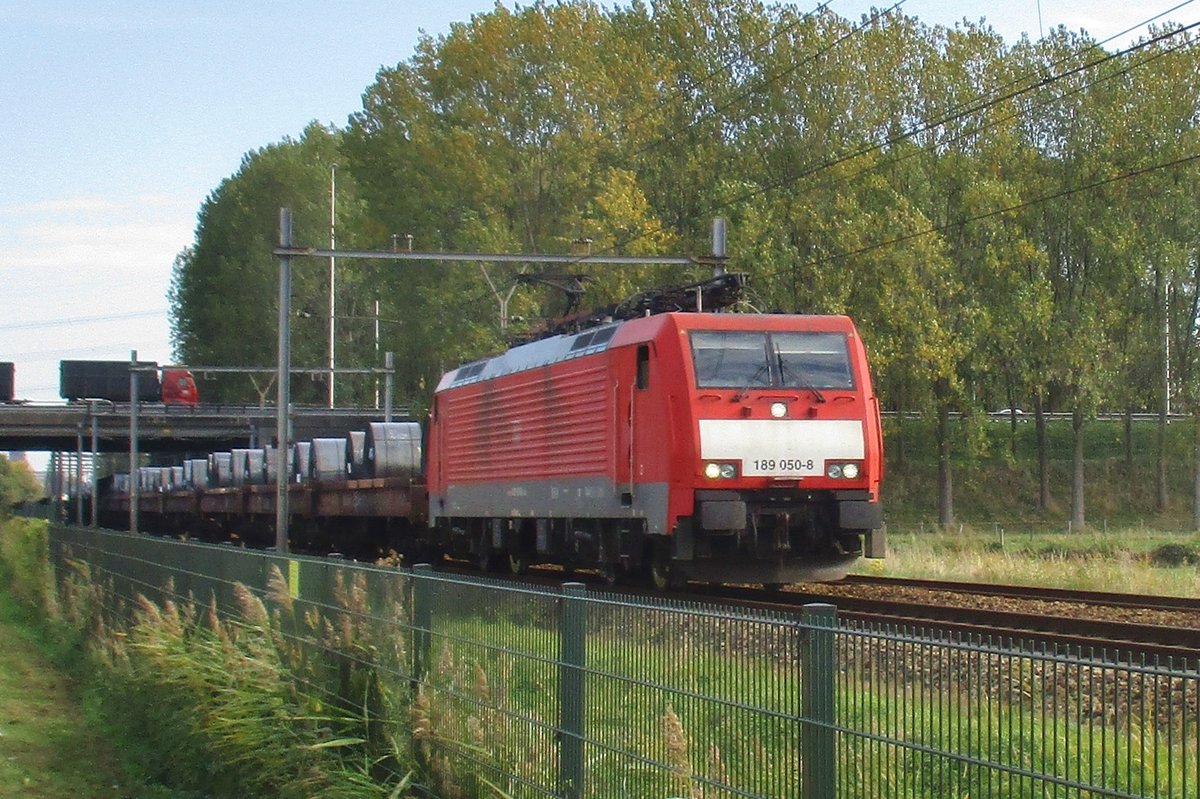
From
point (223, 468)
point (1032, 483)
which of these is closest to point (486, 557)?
point (223, 468)

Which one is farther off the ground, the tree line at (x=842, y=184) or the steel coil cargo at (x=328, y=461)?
the tree line at (x=842, y=184)

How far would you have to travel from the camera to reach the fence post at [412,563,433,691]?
29.2ft

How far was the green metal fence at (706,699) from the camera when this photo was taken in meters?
4.95

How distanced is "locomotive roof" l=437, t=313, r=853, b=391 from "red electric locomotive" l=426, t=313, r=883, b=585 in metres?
0.02

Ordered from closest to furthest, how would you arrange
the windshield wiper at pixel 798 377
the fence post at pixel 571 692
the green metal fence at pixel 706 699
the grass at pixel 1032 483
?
the green metal fence at pixel 706 699, the fence post at pixel 571 692, the windshield wiper at pixel 798 377, the grass at pixel 1032 483

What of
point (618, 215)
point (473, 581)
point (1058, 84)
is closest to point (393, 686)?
point (473, 581)

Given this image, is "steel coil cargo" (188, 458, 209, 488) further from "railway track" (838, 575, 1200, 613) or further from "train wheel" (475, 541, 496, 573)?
"railway track" (838, 575, 1200, 613)

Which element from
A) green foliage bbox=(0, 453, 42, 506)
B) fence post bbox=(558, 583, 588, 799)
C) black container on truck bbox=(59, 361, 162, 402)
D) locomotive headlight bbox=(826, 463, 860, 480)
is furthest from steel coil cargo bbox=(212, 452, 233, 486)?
green foliage bbox=(0, 453, 42, 506)

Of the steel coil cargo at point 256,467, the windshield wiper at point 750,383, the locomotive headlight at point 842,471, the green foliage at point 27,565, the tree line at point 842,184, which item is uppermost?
the tree line at point 842,184

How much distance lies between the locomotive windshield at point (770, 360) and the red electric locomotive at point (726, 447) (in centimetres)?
2

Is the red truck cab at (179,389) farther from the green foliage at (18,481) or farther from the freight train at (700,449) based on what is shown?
the freight train at (700,449)

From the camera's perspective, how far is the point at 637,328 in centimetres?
1967

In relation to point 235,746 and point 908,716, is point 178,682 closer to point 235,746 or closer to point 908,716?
point 235,746

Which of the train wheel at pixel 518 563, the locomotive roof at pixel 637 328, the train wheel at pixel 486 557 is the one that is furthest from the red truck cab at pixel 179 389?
the locomotive roof at pixel 637 328
